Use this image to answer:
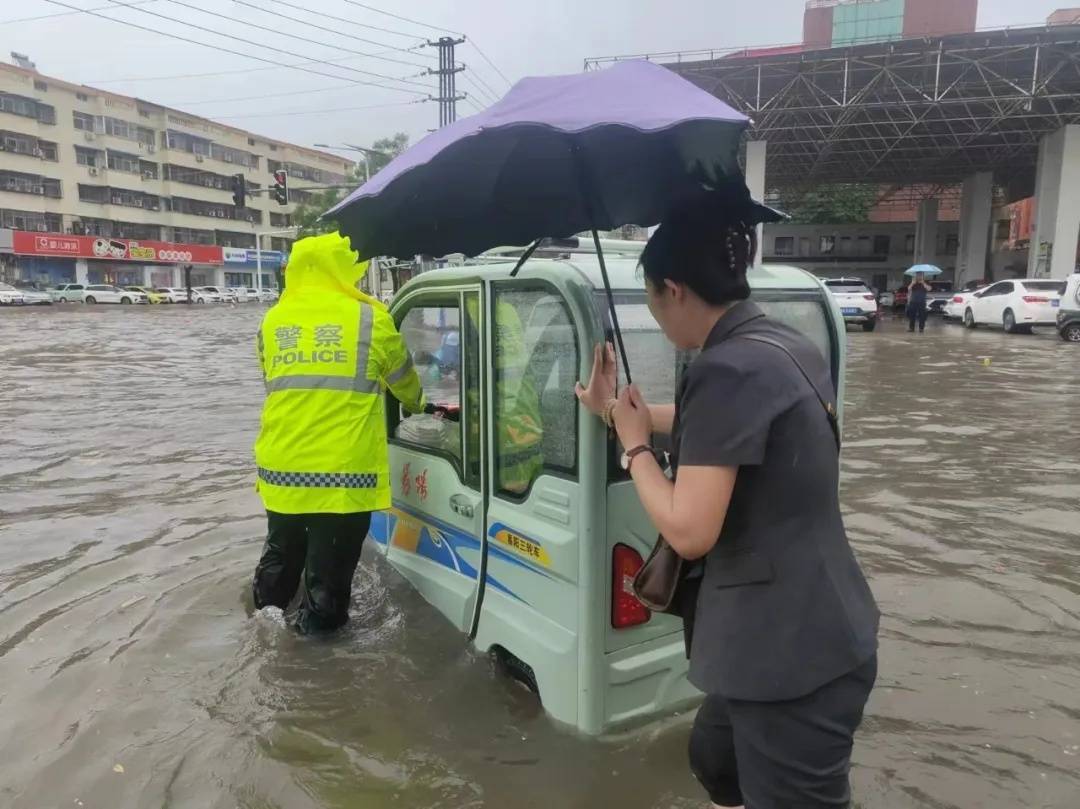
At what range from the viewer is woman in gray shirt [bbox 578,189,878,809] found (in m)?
1.43

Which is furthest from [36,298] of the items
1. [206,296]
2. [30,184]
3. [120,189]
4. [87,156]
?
[120,189]

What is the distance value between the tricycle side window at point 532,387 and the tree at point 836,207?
5678 cm

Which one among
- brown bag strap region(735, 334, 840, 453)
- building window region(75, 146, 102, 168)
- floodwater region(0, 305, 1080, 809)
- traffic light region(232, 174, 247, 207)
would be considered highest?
building window region(75, 146, 102, 168)

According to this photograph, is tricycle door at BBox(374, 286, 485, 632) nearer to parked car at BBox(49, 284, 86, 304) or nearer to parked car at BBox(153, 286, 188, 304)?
parked car at BBox(49, 284, 86, 304)

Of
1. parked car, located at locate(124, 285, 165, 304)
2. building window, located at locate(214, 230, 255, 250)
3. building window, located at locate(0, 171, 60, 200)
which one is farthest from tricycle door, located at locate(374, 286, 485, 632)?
building window, located at locate(214, 230, 255, 250)

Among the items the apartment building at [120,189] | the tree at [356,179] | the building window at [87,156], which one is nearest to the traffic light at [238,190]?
the tree at [356,179]

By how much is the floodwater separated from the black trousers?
1.32m

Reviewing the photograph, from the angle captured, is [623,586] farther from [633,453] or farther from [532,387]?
[633,453]

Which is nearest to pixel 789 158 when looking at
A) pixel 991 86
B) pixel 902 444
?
pixel 991 86

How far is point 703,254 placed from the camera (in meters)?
1.59

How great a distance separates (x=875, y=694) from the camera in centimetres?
349

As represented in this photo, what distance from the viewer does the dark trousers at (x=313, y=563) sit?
11.3 feet

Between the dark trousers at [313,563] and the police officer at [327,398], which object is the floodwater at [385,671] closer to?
the dark trousers at [313,563]

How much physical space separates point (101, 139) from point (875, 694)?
67.6 m
